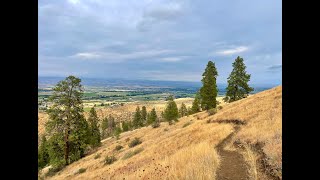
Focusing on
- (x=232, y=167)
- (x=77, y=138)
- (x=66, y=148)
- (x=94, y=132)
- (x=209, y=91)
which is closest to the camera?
(x=232, y=167)

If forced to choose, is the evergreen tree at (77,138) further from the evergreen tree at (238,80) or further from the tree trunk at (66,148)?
the evergreen tree at (238,80)

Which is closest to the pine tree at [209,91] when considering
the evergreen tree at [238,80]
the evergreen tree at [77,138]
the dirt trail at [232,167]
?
the evergreen tree at [238,80]

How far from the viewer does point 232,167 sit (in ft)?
30.2

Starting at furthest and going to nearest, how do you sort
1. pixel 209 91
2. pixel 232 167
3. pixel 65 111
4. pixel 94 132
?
pixel 94 132 → pixel 209 91 → pixel 65 111 → pixel 232 167

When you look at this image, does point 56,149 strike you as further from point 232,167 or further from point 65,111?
point 232,167

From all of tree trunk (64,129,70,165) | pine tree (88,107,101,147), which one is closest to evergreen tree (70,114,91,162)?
tree trunk (64,129,70,165)

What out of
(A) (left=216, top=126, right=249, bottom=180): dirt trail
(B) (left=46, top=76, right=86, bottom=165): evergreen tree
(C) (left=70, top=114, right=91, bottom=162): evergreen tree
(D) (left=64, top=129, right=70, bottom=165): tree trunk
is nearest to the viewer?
(A) (left=216, top=126, right=249, bottom=180): dirt trail

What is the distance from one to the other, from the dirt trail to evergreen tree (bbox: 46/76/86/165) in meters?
25.6

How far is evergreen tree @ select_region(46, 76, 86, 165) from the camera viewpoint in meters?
33.2

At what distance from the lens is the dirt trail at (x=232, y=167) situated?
8141 millimetres

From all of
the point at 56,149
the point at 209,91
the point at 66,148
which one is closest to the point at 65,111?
the point at 66,148

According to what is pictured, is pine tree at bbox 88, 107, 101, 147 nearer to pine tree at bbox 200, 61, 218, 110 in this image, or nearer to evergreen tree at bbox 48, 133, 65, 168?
evergreen tree at bbox 48, 133, 65, 168

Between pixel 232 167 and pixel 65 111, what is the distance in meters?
27.9
